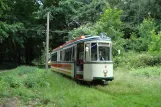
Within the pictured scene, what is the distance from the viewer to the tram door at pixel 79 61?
54.5 ft

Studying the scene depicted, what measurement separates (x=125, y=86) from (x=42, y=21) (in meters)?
29.0

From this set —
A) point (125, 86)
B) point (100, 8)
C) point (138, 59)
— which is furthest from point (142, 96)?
point (100, 8)

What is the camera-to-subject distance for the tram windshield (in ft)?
50.5

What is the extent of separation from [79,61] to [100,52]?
1.97 m

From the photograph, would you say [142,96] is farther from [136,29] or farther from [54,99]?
[136,29]

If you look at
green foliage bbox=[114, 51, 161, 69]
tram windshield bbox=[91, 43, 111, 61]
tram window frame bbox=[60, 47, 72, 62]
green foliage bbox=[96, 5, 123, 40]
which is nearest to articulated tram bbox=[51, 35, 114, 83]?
tram windshield bbox=[91, 43, 111, 61]

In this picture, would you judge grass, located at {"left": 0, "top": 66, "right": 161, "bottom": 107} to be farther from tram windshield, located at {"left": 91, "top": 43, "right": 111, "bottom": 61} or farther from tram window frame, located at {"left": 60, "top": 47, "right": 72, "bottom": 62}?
tram window frame, located at {"left": 60, "top": 47, "right": 72, "bottom": 62}

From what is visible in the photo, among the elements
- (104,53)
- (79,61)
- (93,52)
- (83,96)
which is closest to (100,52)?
(104,53)

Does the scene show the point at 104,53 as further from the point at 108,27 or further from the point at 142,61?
the point at 108,27

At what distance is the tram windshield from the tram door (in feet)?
4.13

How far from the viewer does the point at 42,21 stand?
41625mm

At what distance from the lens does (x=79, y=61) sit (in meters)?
17.0

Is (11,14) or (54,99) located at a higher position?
(11,14)

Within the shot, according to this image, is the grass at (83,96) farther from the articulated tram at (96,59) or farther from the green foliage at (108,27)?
the green foliage at (108,27)
